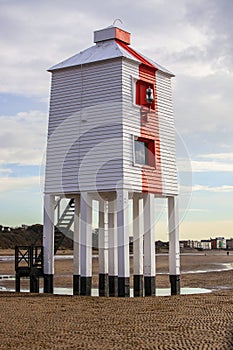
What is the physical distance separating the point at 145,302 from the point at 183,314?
130 inches

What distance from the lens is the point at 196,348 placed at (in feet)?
41.2

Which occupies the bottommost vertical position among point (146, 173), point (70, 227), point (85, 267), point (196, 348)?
point (196, 348)

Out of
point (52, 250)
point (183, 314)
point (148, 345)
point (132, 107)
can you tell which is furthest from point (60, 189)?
point (148, 345)

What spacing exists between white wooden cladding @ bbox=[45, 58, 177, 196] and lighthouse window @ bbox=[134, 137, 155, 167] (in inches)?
17.5

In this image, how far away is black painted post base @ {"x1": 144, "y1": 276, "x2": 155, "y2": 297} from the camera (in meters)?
23.9

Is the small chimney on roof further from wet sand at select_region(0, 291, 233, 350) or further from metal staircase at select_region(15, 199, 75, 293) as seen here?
wet sand at select_region(0, 291, 233, 350)

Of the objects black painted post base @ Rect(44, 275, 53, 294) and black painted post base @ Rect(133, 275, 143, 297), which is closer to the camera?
black painted post base @ Rect(44, 275, 53, 294)

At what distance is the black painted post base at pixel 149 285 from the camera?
23875mm

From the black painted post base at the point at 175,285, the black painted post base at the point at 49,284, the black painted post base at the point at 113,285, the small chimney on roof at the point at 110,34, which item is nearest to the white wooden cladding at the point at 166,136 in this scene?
the small chimney on roof at the point at 110,34

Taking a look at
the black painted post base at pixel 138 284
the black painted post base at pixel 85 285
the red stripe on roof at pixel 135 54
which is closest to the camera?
the black painted post base at pixel 85 285

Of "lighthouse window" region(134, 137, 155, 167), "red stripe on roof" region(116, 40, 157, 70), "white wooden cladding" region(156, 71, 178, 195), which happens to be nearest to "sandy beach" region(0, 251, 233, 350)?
"white wooden cladding" region(156, 71, 178, 195)

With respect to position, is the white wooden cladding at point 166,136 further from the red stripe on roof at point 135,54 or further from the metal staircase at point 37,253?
the metal staircase at point 37,253

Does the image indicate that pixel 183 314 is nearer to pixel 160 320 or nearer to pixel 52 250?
pixel 160 320

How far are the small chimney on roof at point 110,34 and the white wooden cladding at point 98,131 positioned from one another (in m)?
1.86
